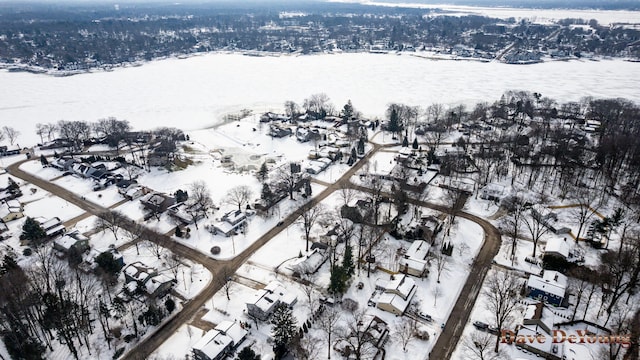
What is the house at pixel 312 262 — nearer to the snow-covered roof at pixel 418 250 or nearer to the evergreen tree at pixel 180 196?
the snow-covered roof at pixel 418 250

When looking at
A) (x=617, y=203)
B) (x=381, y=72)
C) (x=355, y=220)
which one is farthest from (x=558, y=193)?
(x=381, y=72)

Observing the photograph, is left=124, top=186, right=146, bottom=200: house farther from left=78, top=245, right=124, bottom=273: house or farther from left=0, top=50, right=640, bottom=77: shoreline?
left=0, top=50, right=640, bottom=77: shoreline

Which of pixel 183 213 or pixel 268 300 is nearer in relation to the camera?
pixel 268 300

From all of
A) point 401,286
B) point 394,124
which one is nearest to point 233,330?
point 401,286

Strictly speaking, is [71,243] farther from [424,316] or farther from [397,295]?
[424,316]

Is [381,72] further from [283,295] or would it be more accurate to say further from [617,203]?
[283,295]
